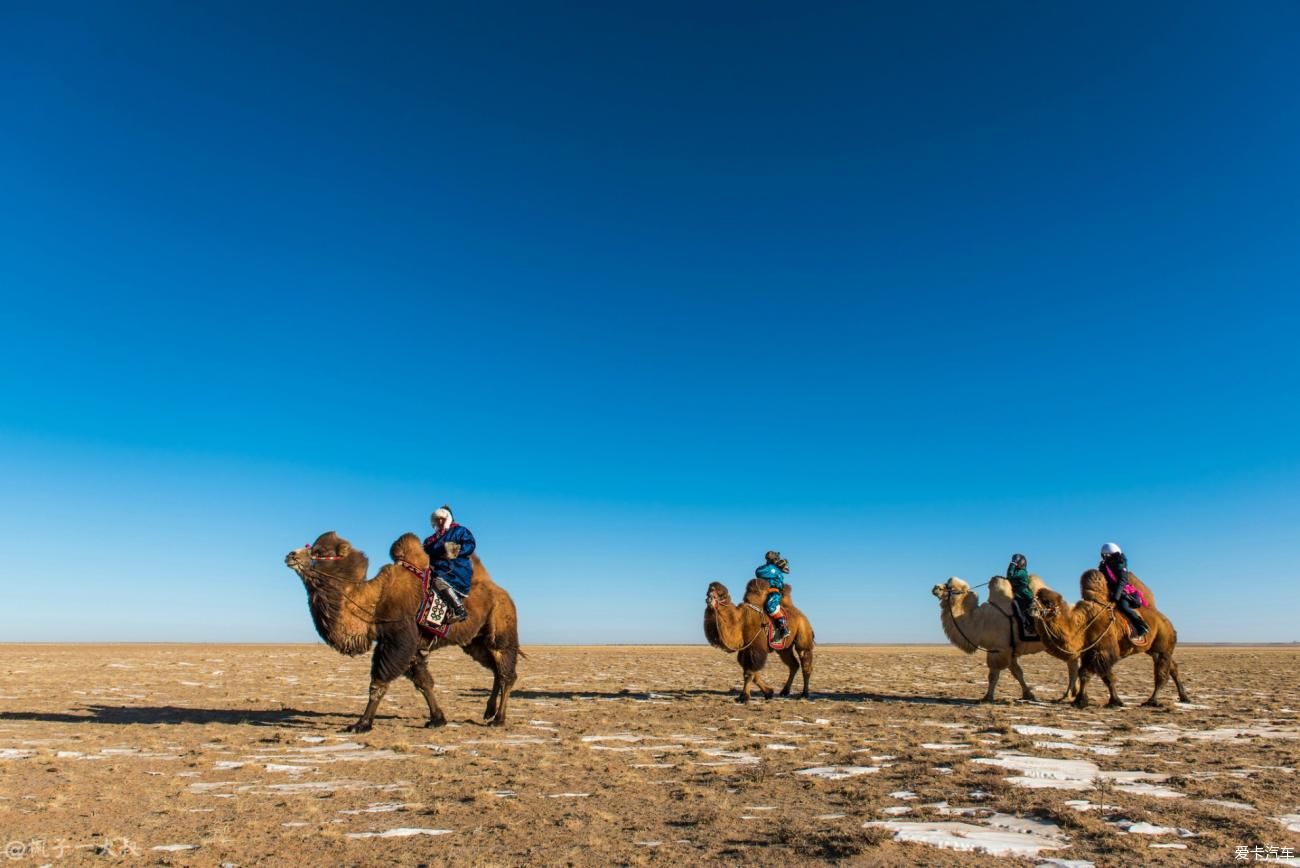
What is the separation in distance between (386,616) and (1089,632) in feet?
40.4

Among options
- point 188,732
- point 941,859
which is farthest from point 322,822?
point 188,732

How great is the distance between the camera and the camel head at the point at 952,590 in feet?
54.3

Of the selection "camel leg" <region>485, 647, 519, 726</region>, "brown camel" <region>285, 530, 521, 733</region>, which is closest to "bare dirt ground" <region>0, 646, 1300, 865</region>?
"camel leg" <region>485, 647, 519, 726</region>

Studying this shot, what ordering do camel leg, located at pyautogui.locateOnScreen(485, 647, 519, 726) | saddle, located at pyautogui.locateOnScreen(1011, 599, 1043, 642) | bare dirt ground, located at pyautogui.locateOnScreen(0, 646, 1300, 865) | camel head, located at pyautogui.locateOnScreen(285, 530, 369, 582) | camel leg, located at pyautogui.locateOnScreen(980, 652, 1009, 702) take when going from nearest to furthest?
bare dirt ground, located at pyautogui.locateOnScreen(0, 646, 1300, 865) → camel head, located at pyautogui.locateOnScreen(285, 530, 369, 582) → camel leg, located at pyautogui.locateOnScreen(485, 647, 519, 726) → saddle, located at pyautogui.locateOnScreen(1011, 599, 1043, 642) → camel leg, located at pyautogui.locateOnScreen(980, 652, 1009, 702)

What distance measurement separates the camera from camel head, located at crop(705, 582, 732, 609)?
50.0ft

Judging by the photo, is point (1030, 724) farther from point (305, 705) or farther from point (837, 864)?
point (305, 705)

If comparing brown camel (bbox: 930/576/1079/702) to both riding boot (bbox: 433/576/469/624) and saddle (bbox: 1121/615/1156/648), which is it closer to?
saddle (bbox: 1121/615/1156/648)

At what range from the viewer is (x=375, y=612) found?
35.1ft

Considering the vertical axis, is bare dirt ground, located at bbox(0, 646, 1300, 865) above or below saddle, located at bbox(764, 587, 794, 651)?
below

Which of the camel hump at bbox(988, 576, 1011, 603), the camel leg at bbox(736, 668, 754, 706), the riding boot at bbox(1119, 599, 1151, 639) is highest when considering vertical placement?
the camel hump at bbox(988, 576, 1011, 603)

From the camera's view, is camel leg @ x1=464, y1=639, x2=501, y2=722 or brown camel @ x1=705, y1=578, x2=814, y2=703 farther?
brown camel @ x1=705, y1=578, x2=814, y2=703

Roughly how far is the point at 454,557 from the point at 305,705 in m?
5.46

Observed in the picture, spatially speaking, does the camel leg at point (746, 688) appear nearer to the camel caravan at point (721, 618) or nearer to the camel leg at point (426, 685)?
the camel caravan at point (721, 618)

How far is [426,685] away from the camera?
11.3m
